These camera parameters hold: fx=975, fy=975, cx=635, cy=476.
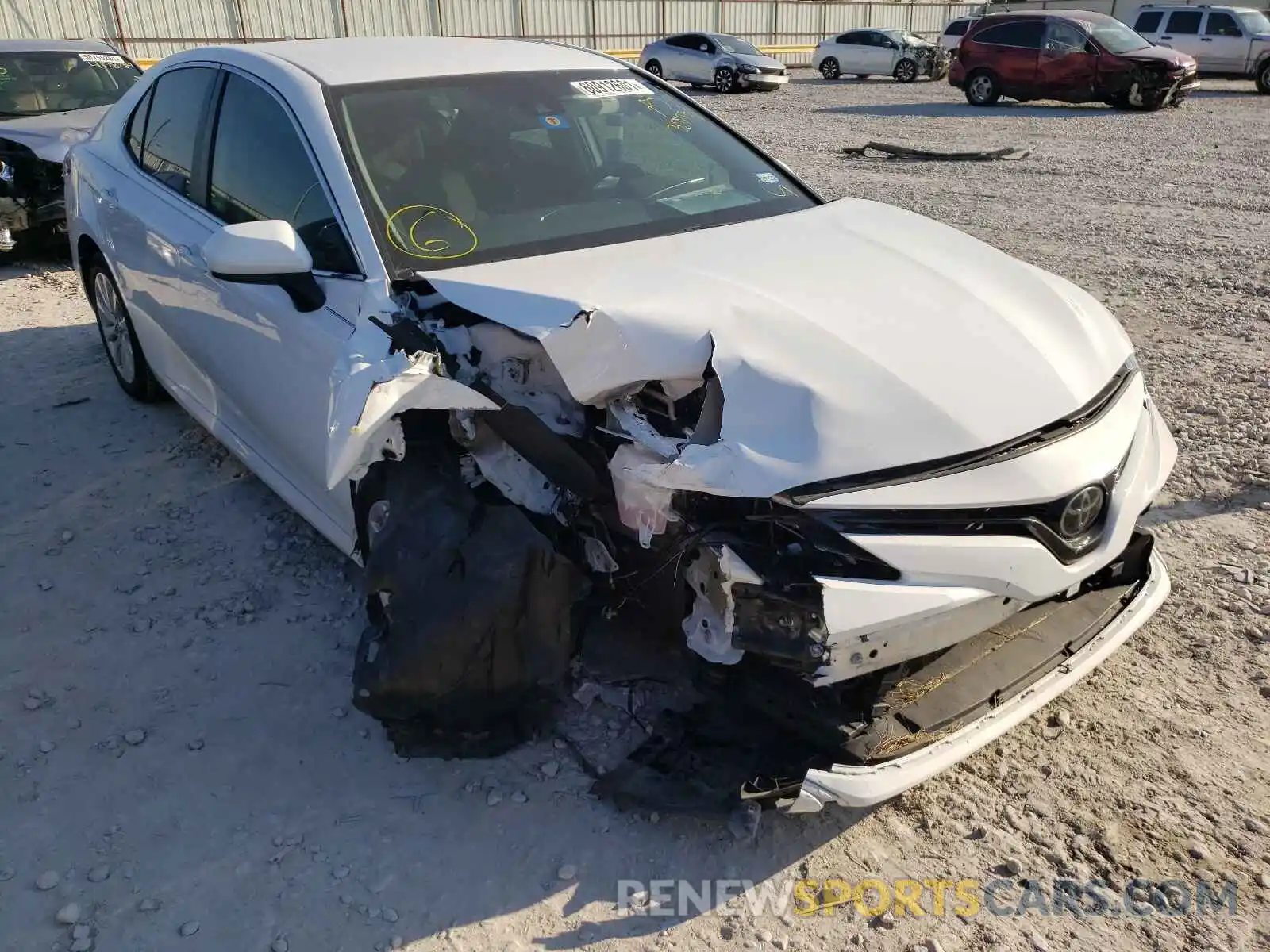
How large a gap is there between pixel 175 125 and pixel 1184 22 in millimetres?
24034

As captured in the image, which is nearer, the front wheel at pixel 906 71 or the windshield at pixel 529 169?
the windshield at pixel 529 169

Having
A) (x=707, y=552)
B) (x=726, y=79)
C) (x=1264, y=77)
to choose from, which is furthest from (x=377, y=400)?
(x=1264, y=77)

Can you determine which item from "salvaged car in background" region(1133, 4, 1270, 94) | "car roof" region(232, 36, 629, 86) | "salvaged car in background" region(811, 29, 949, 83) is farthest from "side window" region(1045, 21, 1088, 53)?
"car roof" region(232, 36, 629, 86)

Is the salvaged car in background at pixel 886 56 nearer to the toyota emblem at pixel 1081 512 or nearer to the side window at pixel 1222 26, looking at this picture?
the side window at pixel 1222 26

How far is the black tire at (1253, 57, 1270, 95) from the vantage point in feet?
67.6

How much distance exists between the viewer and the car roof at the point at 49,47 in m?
8.62

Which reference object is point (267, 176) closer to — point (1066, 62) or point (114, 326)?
point (114, 326)

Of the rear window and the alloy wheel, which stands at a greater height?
the rear window

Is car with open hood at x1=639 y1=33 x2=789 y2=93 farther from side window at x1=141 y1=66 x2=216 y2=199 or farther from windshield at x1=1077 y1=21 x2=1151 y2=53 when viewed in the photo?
side window at x1=141 y1=66 x2=216 y2=199

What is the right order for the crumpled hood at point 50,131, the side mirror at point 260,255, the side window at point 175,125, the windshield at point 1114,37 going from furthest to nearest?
1. the windshield at point 1114,37
2. the crumpled hood at point 50,131
3. the side window at point 175,125
4. the side mirror at point 260,255

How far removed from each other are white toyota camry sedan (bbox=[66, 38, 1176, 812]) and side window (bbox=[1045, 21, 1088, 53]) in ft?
57.2

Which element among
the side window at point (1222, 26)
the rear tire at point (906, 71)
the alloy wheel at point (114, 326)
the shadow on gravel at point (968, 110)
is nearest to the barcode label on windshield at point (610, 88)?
the alloy wheel at point (114, 326)

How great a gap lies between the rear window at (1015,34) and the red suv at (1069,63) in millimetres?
15

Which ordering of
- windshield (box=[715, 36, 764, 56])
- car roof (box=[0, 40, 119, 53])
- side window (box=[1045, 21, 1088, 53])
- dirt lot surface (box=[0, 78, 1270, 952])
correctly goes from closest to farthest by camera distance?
dirt lot surface (box=[0, 78, 1270, 952]) < car roof (box=[0, 40, 119, 53]) < side window (box=[1045, 21, 1088, 53]) < windshield (box=[715, 36, 764, 56])
